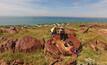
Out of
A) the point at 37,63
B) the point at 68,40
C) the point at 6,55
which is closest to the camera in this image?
the point at 37,63

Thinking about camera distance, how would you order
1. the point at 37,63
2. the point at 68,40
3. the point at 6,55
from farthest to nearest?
1. the point at 68,40
2. the point at 6,55
3. the point at 37,63

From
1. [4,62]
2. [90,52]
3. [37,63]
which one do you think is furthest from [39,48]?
[90,52]

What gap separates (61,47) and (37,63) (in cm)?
517

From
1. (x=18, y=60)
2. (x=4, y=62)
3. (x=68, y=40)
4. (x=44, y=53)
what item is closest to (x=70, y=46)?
(x=68, y=40)

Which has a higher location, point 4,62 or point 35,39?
point 35,39

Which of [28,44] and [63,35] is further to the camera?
[63,35]

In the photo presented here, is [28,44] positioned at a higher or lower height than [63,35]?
lower

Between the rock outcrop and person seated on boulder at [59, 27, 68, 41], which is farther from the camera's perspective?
person seated on boulder at [59, 27, 68, 41]

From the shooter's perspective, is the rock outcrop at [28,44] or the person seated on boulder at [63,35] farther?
the person seated on boulder at [63,35]

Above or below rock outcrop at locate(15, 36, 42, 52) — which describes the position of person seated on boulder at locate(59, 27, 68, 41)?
above

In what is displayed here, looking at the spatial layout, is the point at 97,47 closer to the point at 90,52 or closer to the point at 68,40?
the point at 90,52

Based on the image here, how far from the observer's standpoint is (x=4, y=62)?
31219mm

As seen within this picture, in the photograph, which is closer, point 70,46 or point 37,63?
point 37,63

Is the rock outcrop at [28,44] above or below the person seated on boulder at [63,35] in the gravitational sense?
below
